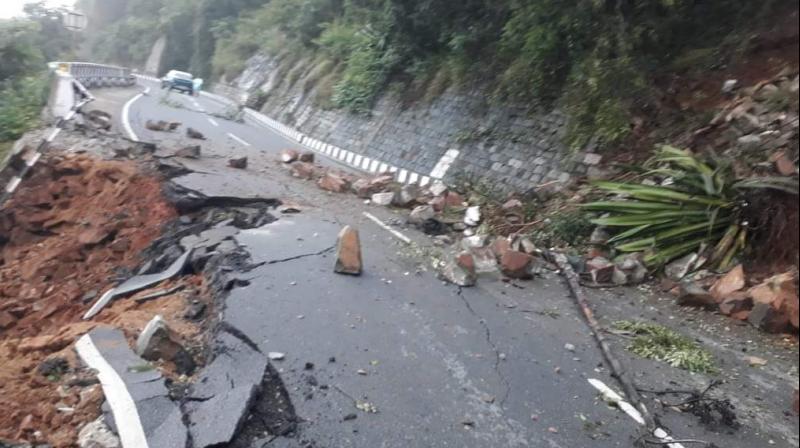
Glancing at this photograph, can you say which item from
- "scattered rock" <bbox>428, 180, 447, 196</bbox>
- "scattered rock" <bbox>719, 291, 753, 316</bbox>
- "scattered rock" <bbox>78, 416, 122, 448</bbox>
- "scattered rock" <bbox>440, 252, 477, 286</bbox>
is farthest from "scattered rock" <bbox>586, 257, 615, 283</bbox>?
"scattered rock" <bbox>78, 416, 122, 448</bbox>

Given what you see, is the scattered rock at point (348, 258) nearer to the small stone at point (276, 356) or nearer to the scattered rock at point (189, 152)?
the small stone at point (276, 356)

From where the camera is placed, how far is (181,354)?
505 centimetres

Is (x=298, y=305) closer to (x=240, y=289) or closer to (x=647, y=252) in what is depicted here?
(x=240, y=289)

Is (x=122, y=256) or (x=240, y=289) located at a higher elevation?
(x=240, y=289)

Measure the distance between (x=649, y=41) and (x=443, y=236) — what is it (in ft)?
16.1

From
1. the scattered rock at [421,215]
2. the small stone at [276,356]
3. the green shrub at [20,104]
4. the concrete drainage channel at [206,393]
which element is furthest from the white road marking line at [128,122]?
the small stone at [276,356]

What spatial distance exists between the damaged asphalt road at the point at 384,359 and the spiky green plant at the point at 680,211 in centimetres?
135

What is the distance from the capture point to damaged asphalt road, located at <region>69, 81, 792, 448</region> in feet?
13.9

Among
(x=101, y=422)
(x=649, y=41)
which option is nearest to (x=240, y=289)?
(x=101, y=422)

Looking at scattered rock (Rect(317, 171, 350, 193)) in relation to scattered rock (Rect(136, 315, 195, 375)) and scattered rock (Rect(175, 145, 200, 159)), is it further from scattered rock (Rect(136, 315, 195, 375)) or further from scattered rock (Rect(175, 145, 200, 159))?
scattered rock (Rect(136, 315, 195, 375))

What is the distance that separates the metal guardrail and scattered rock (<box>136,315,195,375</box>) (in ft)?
54.2

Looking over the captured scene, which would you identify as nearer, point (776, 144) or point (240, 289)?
point (240, 289)

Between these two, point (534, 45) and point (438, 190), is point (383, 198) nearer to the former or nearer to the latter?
point (438, 190)

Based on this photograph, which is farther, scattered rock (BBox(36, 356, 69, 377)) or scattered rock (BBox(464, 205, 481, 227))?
scattered rock (BBox(464, 205, 481, 227))
